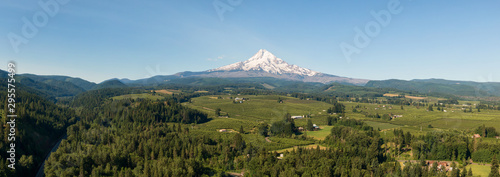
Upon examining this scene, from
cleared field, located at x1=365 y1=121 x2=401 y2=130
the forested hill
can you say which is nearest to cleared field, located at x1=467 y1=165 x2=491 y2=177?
cleared field, located at x1=365 y1=121 x2=401 y2=130

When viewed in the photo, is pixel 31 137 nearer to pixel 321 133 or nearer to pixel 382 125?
pixel 321 133

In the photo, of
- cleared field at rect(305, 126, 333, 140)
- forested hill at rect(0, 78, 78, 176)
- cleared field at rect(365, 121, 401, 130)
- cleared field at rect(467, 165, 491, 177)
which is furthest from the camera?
cleared field at rect(365, 121, 401, 130)

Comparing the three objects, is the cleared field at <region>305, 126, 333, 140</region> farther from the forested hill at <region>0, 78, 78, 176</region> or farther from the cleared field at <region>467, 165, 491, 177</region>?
the forested hill at <region>0, 78, 78, 176</region>

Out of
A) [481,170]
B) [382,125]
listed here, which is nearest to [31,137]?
[481,170]

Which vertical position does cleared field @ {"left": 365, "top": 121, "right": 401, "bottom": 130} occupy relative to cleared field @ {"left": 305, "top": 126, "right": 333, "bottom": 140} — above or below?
above

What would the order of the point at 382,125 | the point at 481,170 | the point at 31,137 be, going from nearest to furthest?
the point at 481,170 < the point at 31,137 < the point at 382,125

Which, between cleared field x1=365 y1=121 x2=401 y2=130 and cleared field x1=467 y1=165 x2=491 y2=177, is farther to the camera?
cleared field x1=365 y1=121 x2=401 y2=130

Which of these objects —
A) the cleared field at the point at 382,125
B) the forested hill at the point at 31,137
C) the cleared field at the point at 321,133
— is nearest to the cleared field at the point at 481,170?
the cleared field at the point at 321,133

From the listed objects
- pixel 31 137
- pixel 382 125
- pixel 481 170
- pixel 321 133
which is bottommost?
pixel 321 133

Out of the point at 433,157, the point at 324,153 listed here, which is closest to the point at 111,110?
→ the point at 324,153

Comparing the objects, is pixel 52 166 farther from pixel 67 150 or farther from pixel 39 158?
pixel 39 158

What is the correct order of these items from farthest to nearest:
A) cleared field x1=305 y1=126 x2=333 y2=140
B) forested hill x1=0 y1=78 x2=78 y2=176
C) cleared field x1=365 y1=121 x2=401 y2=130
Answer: cleared field x1=365 y1=121 x2=401 y2=130
cleared field x1=305 y1=126 x2=333 y2=140
forested hill x1=0 y1=78 x2=78 y2=176
